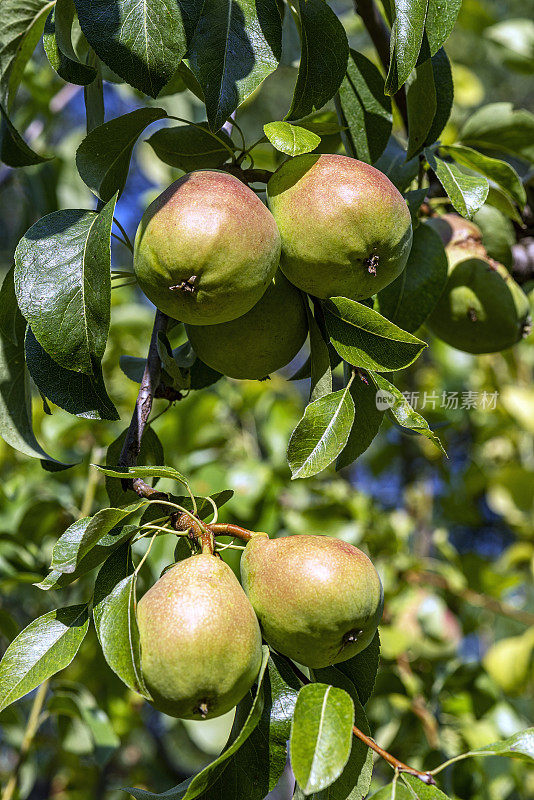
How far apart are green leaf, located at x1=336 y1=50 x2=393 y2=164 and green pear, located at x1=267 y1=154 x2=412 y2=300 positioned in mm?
127

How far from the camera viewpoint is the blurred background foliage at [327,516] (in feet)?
4.71

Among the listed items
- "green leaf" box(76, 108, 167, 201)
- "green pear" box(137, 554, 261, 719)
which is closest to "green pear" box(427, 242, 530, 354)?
"green leaf" box(76, 108, 167, 201)

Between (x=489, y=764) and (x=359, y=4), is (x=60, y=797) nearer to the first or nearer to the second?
(x=489, y=764)

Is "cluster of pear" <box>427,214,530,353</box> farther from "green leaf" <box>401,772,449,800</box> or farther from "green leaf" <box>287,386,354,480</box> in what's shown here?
"green leaf" <box>401,772,449,800</box>

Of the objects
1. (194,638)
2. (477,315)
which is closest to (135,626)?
(194,638)

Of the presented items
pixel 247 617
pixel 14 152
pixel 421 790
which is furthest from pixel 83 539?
pixel 14 152

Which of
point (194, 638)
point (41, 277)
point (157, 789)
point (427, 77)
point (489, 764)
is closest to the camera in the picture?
point (194, 638)

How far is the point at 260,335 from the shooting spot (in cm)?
70

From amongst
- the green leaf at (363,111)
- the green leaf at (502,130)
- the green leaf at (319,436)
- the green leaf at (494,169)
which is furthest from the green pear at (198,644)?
the green leaf at (502,130)

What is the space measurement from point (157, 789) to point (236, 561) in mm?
1176

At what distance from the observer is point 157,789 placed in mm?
2160

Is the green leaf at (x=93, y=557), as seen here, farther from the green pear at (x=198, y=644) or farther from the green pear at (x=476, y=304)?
the green pear at (x=476, y=304)

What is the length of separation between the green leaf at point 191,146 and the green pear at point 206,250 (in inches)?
5.5

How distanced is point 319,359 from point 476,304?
14.1 inches
